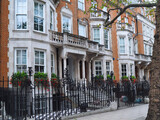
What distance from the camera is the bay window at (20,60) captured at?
11648mm

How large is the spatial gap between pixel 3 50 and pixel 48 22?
12.1 ft

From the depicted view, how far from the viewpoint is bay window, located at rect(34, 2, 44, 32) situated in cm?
1261

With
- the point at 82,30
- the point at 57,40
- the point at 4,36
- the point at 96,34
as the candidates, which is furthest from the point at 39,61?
the point at 96,34

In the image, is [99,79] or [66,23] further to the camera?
[99,79]

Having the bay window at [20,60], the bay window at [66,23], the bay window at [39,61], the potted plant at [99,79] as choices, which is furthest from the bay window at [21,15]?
the potted plant at [99,79]

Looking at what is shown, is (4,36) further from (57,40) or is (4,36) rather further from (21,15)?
(57,40)

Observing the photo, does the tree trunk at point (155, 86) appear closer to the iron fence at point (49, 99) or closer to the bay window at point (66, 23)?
the iron fence at point (49, 99)

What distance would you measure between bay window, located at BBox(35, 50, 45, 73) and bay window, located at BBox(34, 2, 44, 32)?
5.45 feet

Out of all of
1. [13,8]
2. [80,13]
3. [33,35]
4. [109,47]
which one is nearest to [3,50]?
[33,35]

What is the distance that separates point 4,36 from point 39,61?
272 cm

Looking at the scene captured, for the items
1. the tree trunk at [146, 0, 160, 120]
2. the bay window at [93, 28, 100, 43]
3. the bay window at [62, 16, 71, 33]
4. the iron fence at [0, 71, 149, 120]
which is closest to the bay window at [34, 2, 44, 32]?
the bay window at [62, 16, 71, 33]

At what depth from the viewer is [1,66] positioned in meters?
11.4

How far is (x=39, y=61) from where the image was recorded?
12.4 m

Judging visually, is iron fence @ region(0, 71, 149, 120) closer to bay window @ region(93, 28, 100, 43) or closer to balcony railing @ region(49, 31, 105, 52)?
balcony railing @ region(49, 31, 105, 52)
